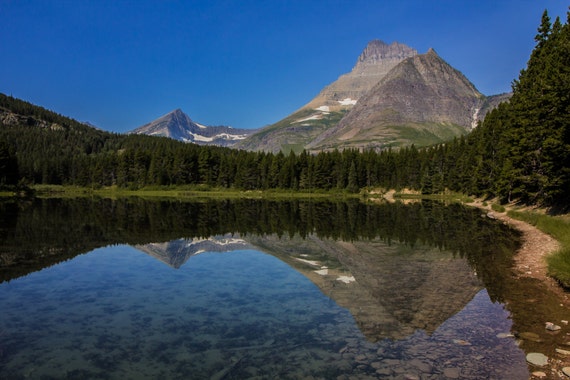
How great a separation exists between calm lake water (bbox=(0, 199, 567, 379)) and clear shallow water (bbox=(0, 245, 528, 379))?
0.06 m

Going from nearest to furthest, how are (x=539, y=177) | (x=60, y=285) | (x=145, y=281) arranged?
(x=60, y=285), (x=145, y=281), (x=539, y=177)

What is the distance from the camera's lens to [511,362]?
11.4 metres

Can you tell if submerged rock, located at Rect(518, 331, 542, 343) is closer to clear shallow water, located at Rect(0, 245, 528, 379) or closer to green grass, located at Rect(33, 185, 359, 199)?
clear shallow water, located at Rect(0, 245, 528, 379)

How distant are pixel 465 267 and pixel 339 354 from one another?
16037mm

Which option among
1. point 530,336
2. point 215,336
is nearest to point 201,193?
point 215,336

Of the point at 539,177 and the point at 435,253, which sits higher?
the point at 539,177

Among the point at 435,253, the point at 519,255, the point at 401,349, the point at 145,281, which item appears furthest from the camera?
the point at 435,253

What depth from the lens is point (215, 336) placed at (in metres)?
13.6

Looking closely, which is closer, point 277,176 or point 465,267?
point 465,267

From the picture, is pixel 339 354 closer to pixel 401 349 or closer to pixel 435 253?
pixel 401 349

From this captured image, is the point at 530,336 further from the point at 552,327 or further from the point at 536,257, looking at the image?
the point at 536,257

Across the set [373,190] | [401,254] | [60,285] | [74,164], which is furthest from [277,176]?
[60,285]

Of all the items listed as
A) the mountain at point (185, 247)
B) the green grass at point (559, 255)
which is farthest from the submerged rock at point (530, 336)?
the mountain at point (185, 247)

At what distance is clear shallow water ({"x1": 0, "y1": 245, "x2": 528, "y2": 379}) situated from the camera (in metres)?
11.0
